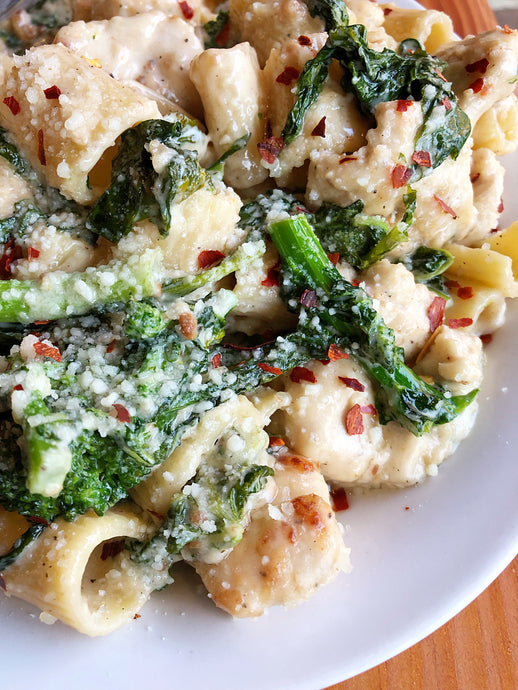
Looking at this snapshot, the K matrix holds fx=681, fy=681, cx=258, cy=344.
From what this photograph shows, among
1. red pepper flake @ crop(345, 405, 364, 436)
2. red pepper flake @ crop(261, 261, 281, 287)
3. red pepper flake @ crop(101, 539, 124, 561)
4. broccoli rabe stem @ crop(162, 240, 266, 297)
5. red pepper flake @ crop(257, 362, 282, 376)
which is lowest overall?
red pepper flake @ crop(101, 539, 124, 561)

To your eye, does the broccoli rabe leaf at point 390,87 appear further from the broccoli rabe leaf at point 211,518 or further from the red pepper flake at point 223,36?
the broccoli rabe leaf at point 211,518

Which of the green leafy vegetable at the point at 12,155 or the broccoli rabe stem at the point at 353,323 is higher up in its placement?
the green leafy vegetable at the point at 12,155

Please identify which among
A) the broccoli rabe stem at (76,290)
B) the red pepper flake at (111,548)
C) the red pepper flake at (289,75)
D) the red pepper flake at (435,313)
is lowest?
the red pepper flake at (111,548)

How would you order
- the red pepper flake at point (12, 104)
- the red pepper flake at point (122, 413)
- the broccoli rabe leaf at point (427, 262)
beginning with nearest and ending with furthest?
the red pepper flake at point (122, 413)
the red pepper flake at point (12, 104)
the broccoli rabe leaf at point (427, 262)

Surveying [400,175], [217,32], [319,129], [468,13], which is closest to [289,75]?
[319,129]

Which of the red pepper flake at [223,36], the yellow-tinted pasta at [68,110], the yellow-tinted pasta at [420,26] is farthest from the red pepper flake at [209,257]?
Answer: the yellow-tinted pasta at [420,26]

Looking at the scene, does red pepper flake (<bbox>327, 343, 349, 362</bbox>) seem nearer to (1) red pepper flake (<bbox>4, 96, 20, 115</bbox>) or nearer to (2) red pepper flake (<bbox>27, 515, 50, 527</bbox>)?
(2) red pepper flake (<bbox>27, 515, 50, 527</bbox>)

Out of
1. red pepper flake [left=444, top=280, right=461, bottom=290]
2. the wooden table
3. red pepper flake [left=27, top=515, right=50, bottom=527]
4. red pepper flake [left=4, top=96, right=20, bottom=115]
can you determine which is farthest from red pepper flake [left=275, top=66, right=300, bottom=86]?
the wooden table
